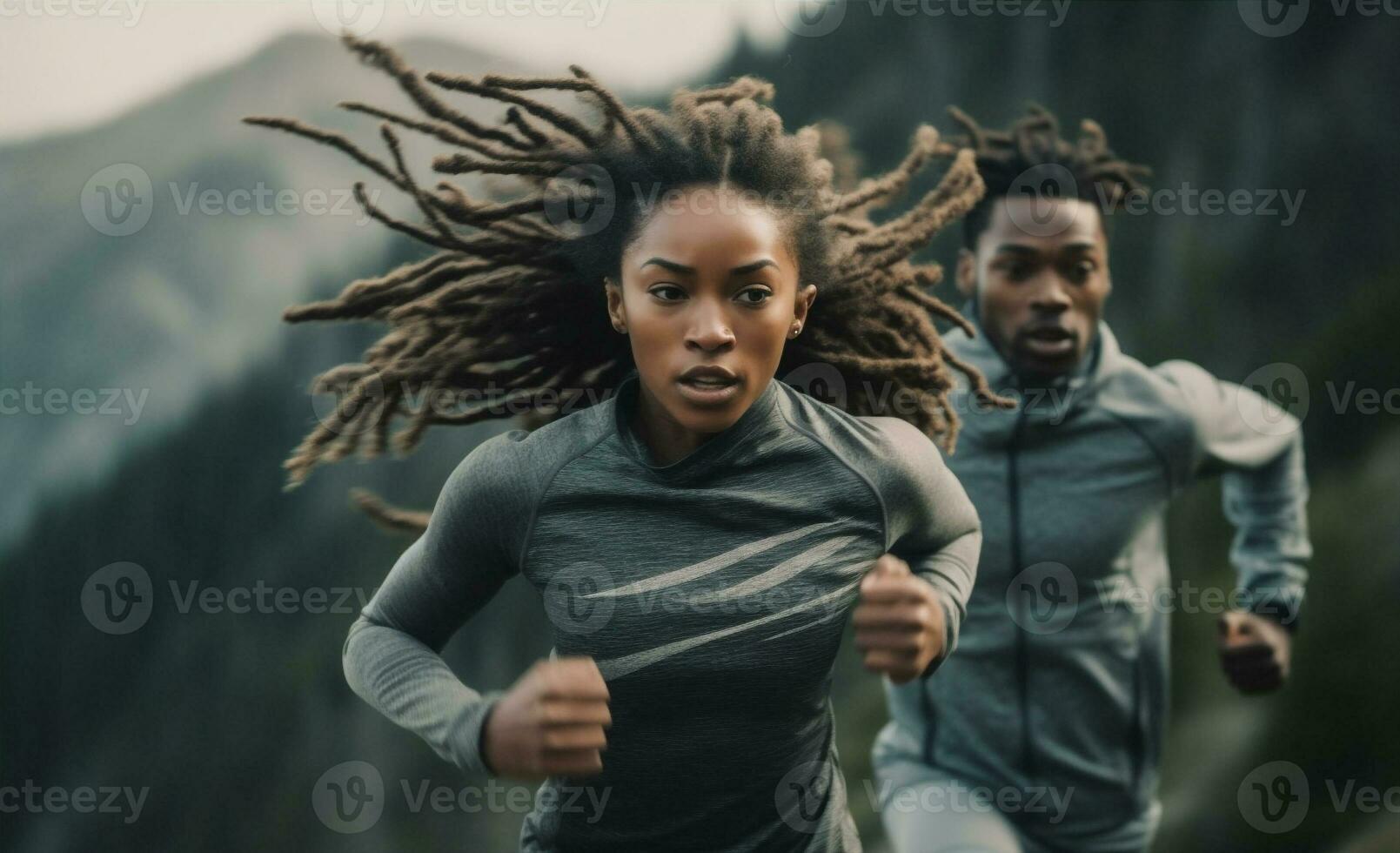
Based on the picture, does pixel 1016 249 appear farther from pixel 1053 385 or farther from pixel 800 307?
pixel 800 307

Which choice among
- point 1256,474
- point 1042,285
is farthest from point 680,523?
point 1256,474

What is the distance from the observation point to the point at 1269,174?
441 centimetres

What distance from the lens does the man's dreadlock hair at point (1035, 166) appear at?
9.89ft

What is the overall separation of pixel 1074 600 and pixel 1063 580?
0.04 meters

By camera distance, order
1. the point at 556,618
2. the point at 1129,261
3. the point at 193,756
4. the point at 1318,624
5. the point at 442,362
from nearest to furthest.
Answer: the point at 556,618 < the point at 442,362 < the point at 193,756 < the point at 1318,624 < the point at 1129,261

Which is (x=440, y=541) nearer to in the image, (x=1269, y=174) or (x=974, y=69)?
(x=974, y=69)

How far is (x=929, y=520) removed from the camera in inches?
69.4

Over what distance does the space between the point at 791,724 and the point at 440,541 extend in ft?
1.47

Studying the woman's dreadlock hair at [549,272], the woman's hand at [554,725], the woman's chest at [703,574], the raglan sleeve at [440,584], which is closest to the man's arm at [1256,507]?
the woman's dreadlock hair at [549,272]

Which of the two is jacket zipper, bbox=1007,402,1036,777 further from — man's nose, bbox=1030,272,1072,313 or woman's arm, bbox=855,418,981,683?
woman's arm, bbox=855,418,981,683

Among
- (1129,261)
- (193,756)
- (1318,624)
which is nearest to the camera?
(193,756)

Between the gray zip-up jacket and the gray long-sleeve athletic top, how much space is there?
108cm

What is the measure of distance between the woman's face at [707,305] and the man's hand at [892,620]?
0.87 ft

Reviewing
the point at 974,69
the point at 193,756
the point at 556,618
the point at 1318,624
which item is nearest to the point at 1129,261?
the point at 974,69
